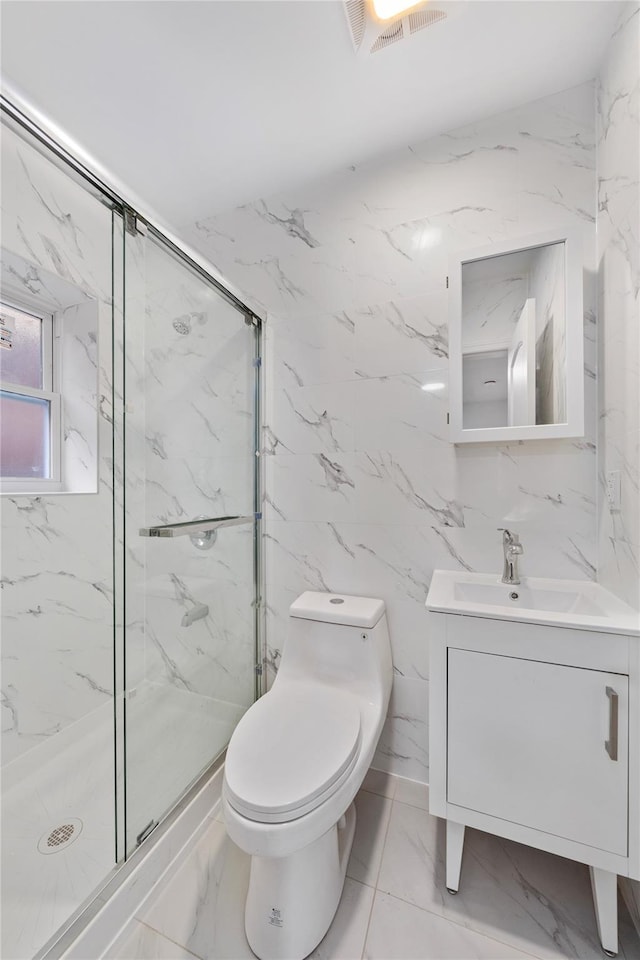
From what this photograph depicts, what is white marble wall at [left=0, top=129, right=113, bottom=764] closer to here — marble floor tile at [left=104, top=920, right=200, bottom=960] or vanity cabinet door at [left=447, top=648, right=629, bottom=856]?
marble floor tile at [left=104, top=920, right=200, bottom=960]

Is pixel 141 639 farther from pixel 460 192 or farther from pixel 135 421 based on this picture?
pixel 460 192

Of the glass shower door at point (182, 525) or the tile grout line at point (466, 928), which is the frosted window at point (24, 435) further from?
the tile grout line at point (466, 928)

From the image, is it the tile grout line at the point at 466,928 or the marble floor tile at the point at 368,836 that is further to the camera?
the marble floor tile at the point at 368,836

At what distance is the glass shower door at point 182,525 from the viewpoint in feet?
3.63

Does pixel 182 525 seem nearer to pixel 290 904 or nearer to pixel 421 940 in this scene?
pixel 290 904

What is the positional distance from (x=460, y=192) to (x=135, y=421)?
4.62 feet

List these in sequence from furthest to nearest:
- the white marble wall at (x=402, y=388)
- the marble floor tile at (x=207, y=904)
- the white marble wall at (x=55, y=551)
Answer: the white marble wall at (x=55, y=551)
the white marble wall at (x=402, y=388)
the marble floor tile at (x=207, y=904)

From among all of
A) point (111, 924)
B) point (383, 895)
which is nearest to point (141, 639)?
point (111, 924)

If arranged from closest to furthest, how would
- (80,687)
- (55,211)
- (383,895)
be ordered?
(383,895) < (55,211) < (80,687)

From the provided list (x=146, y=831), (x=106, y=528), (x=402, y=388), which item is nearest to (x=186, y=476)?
(x=106, y=528)

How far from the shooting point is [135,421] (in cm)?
112

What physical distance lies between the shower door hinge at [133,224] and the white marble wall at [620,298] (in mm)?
1354

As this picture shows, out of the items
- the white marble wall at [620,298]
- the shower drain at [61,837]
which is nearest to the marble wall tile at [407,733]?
the white marble wall at [620,298]

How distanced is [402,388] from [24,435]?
1.61 m
